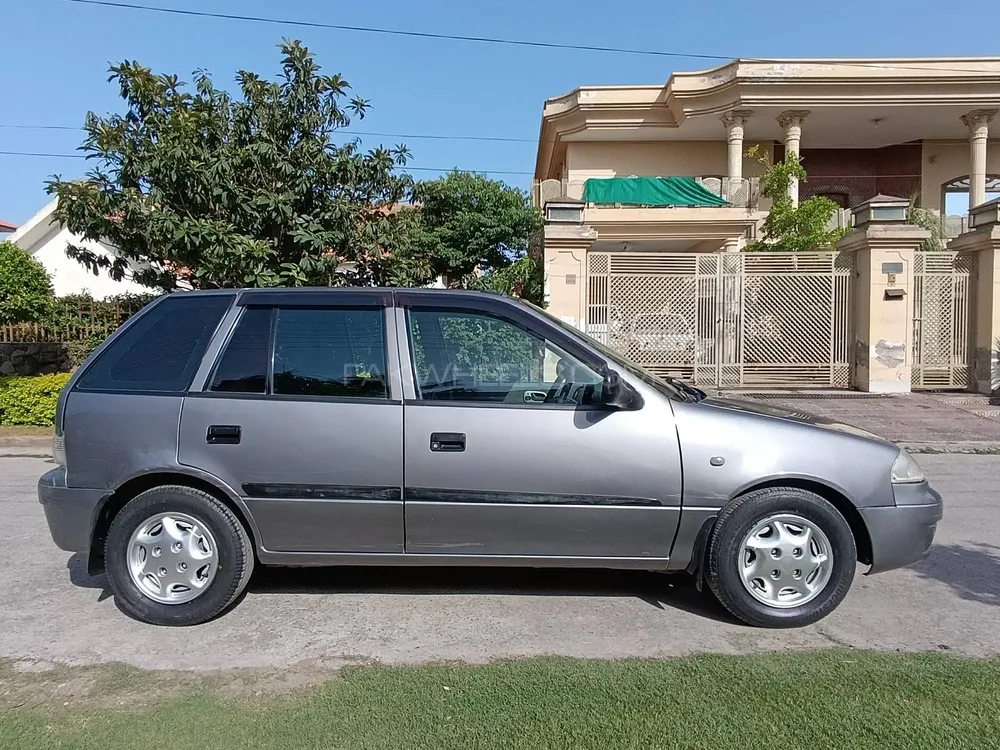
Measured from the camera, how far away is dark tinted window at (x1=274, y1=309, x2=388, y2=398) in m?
3.89

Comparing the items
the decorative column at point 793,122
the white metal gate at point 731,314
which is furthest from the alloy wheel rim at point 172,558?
the decorative column at point 793,122

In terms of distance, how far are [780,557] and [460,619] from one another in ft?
5.62

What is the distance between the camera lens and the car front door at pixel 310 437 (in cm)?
377

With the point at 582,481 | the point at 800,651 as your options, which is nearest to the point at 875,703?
the point at 800,651

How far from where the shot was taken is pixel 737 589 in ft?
12.2

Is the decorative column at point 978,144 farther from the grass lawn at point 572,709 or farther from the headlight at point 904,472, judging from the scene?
the grass lawn at point 572,709

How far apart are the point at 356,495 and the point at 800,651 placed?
2335 mm

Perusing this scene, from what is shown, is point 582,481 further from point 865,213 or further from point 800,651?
point 865,213

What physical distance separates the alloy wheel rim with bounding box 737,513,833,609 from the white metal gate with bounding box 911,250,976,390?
1209cm

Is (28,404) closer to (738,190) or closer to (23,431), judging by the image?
(23,431)

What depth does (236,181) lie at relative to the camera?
9.73 meters

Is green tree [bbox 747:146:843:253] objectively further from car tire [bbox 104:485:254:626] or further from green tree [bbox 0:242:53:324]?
car tire [bbox 104:485:254:626]

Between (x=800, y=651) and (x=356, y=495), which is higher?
(x=356, y=495)

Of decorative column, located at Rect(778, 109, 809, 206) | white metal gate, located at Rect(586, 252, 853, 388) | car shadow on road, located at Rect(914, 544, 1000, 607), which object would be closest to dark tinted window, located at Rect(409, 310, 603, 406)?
car shadow on road, located at Rect(914, 544, 1000, 607)
